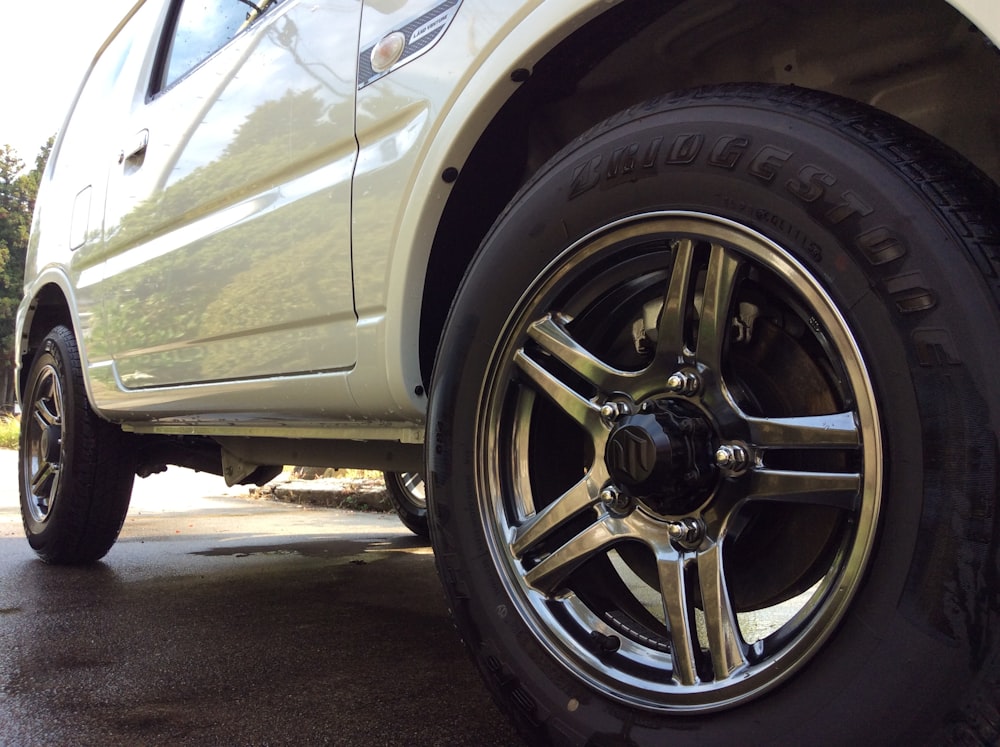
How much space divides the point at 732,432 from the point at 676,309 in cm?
19

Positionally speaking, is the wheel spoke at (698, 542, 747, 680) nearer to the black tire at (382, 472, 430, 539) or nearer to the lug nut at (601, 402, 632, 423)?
the lug nut at (601, 402, 632, 423)

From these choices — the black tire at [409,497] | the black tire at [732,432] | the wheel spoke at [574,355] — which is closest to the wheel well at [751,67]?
the black tire at [732,432]

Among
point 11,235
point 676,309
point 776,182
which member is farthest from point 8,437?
point 11,235

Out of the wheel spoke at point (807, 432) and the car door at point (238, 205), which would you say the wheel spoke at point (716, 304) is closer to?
the wheel spoke at point (807, 432)

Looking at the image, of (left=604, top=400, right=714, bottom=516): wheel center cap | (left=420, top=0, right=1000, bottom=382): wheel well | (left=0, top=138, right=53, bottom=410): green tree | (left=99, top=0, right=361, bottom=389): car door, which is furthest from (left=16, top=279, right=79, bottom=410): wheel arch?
(left=0, top=138, right=53, bottom=410): green tree

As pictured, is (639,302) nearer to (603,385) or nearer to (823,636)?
(603,385)

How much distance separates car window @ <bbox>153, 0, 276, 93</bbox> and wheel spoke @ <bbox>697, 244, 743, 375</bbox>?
5.18 feet

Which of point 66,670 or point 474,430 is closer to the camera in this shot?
point 474,430

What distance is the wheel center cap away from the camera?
1.08 m

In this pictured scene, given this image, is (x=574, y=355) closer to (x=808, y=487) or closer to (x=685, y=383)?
(x=685, y=383)

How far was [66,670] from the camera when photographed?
187cm

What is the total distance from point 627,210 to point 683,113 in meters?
0.16

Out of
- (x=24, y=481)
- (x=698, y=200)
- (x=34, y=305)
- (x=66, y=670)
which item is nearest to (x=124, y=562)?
(x=24, y=481)

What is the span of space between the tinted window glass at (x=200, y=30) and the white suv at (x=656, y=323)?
0.84 ft
